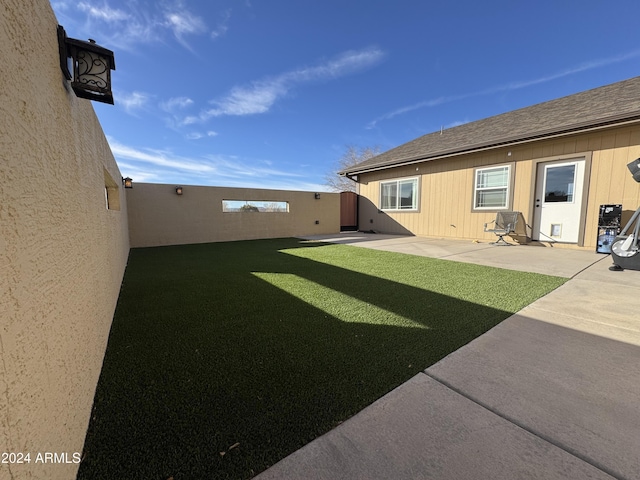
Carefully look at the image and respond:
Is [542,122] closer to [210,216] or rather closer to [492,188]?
[492,188]

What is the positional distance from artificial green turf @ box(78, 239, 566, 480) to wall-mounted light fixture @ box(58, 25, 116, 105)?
170 cm

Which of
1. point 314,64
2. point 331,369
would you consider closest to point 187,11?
point 314,64

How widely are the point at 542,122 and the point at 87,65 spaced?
9153mm

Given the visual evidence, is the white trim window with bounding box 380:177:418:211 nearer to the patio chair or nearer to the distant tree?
the patio chair

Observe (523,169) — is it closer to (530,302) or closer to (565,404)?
(530,302)

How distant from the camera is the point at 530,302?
8.98 feet

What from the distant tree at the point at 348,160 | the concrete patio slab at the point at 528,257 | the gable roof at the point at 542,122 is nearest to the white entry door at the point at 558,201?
the concrete patio slab at the point at 528,257

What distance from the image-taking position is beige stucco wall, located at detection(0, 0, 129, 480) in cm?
63

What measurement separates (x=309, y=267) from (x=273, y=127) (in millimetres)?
9994

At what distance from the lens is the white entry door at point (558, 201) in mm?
6004

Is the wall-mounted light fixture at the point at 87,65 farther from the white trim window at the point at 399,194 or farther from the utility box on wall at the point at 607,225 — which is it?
the white trim window at the point at 399,194

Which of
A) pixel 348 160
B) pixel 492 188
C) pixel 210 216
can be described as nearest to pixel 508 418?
pixel 492 188

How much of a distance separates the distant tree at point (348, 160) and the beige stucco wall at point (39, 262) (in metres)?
23.3

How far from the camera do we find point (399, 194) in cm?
1001
